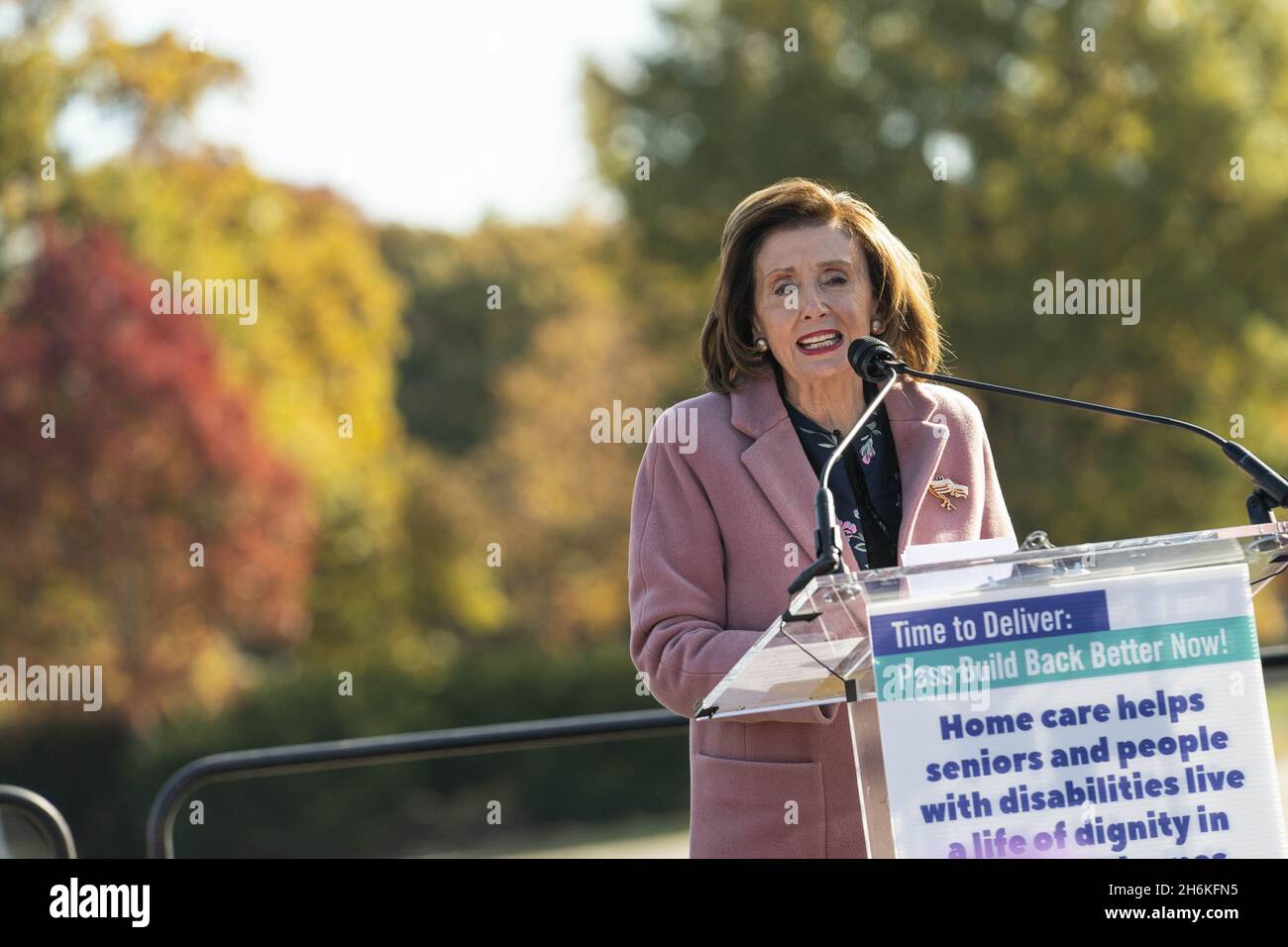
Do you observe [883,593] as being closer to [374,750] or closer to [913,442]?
[913,442]

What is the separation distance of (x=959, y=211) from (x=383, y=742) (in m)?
15.1

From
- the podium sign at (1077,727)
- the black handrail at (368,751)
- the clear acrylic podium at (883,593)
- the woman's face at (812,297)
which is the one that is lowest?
the podium sign at (1077,727)

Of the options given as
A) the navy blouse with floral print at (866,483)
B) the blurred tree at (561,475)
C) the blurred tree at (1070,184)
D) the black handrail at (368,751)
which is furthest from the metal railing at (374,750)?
the blurred tree at (561,475)

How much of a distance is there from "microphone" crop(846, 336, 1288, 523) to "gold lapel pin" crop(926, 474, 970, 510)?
27cm

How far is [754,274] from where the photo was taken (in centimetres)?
288

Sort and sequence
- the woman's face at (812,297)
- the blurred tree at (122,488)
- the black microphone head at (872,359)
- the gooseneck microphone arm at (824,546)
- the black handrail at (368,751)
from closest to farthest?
the gooseneck microphone arm at (824,546) → the black microphone head at (872,359) → the woman's face at (812,297) → the black handrail at (368,751) → the blurred tree at (122,488)

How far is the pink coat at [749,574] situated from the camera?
100 inches

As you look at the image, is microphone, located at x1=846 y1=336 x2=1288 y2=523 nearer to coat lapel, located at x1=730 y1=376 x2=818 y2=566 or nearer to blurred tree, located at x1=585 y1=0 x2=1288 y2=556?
coat lapel, located at x1=730 y1=376 x2=818 y2=566

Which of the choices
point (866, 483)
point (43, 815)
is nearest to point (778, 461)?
point (866, 483)

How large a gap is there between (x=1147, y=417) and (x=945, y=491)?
0.46 metres

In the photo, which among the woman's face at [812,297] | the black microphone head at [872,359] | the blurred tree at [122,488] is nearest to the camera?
the black microphone head at [872,359]

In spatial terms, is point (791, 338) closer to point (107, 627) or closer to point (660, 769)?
point (660, 769)

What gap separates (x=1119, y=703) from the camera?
2.05 metres

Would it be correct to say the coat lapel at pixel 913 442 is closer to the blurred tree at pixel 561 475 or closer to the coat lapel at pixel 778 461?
the coat lapel at pixel 778 461
